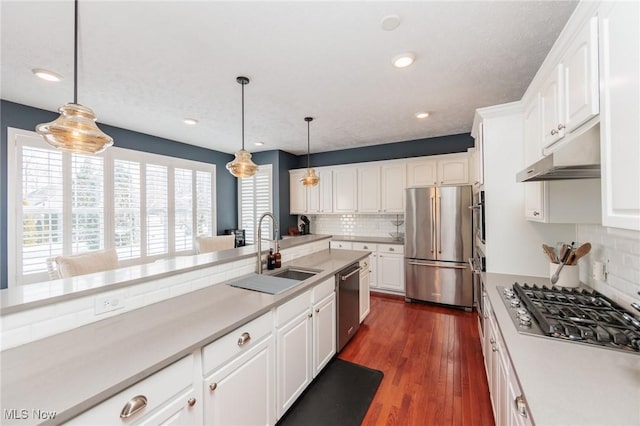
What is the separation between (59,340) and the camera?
108 cm

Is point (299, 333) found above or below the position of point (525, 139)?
below

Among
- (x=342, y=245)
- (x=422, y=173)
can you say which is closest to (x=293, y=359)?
(x=342, y=245)

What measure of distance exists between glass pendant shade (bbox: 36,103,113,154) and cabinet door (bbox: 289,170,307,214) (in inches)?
158

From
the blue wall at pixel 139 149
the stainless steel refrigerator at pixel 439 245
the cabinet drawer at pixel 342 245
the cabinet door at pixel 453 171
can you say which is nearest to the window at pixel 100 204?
the blue wall at pixel 139 149

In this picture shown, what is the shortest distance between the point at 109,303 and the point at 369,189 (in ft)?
13.2

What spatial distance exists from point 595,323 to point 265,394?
69.6 inches

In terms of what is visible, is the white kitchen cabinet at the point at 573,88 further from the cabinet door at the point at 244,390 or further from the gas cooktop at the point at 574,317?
the cabinet door at the point at 244,390

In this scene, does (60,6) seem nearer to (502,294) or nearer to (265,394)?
(265,394)

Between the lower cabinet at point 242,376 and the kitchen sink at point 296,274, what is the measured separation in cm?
86

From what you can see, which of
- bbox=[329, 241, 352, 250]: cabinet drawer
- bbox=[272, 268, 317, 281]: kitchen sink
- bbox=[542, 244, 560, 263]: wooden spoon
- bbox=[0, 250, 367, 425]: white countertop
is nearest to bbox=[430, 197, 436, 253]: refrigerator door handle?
bbox=[329, 241, 352, 250]: cabinet drawer

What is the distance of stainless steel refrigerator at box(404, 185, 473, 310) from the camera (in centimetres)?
357

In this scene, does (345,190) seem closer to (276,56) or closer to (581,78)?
(276,56)

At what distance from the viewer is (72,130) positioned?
1354mm

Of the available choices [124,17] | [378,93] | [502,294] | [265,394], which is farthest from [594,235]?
[124,17]
